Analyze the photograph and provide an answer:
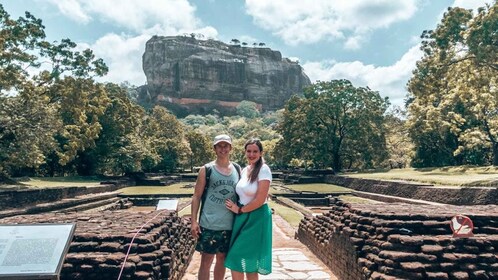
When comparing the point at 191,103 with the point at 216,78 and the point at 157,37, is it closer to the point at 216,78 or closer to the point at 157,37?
the point at 216,78

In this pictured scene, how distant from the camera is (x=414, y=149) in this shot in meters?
33.8

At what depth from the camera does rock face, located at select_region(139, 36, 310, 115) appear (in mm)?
109000

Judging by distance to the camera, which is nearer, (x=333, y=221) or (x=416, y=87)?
(x=333, y=221)

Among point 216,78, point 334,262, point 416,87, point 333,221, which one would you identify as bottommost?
point 334,262

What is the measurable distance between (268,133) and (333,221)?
72.0 m

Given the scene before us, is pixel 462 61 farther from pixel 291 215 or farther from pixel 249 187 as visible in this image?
pixel 249 187

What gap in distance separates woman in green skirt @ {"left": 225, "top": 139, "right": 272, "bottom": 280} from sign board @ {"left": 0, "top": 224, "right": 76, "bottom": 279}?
148cm

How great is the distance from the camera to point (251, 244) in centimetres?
351

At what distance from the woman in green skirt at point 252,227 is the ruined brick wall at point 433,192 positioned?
10.6 m

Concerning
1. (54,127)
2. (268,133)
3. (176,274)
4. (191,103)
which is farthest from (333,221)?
(191,103)

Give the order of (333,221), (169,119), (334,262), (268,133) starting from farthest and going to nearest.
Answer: (268,133)
(169,119)
(333,221)
(334,262)

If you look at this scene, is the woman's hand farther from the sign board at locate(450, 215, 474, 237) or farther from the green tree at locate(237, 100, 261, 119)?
the green tree at locate(237, 100, 261, 119)

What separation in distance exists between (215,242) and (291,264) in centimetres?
315

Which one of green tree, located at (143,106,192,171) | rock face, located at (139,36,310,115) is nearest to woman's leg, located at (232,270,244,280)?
green tree, located at (143,106,192,171)
